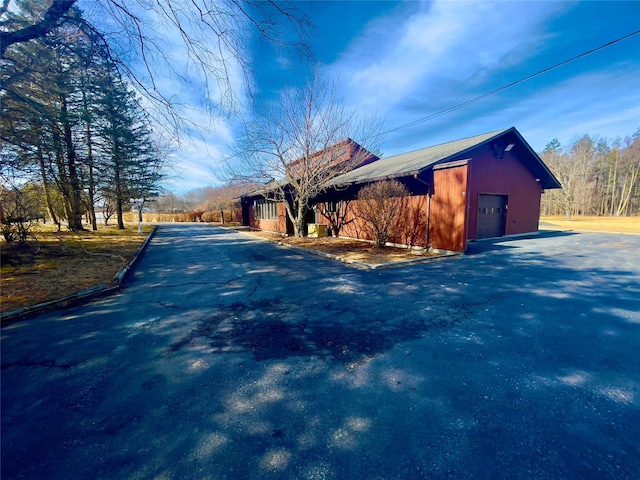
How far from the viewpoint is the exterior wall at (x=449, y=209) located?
884 cm

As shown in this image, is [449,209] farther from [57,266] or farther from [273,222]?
[273,222]

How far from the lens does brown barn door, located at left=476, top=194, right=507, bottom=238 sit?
1302cm

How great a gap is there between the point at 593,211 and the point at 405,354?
5527 centimetres

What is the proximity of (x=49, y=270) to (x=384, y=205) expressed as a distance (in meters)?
10.2

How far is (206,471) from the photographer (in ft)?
5.42

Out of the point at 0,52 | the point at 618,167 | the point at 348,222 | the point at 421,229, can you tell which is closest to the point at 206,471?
the point at 0,52

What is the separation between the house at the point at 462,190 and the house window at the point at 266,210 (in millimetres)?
1132

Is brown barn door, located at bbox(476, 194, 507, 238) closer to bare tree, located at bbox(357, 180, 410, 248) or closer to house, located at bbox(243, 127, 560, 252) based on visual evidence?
house, located at bbox(243, 127, 560, 252)

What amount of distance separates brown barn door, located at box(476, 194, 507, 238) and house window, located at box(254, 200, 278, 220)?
12.6 meters

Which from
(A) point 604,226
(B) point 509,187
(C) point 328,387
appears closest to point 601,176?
(A) point 604,226

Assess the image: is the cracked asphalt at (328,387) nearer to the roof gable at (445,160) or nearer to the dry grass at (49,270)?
the dry grass at (49,270)

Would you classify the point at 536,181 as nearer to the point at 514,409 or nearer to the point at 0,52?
the point at 514,409

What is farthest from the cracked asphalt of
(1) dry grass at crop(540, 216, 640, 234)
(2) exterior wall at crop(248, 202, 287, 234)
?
(1) dry grass at crop(540, 216, 640, 234)

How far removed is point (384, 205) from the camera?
984 cm
